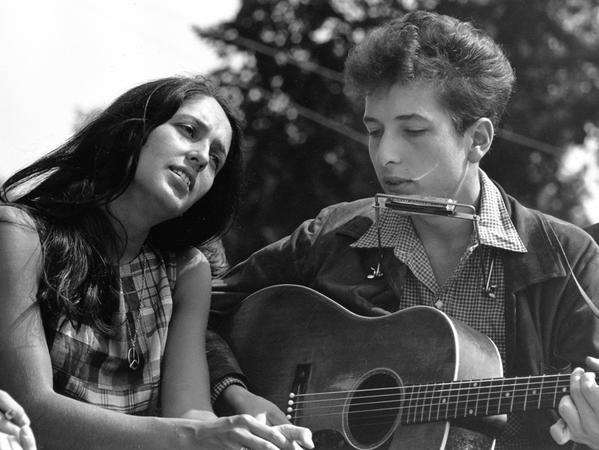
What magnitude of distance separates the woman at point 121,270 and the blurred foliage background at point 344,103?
2659 millimetres

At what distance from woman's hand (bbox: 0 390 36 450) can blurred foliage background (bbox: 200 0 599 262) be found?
3384mm

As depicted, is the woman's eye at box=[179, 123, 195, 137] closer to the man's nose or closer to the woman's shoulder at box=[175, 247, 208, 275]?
the woman's shoulder at box=[175, 247, 208, 275]

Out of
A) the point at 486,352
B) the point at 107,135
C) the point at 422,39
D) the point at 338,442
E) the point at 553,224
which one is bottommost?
the point at 338,442

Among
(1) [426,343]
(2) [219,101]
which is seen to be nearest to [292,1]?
(2) [219,101]

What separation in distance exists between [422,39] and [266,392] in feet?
3.14

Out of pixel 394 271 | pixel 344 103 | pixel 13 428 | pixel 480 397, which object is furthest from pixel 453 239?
pixel 344 103

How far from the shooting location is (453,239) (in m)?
2.44

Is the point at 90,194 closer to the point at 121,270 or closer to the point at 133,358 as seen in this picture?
the point at 121,270

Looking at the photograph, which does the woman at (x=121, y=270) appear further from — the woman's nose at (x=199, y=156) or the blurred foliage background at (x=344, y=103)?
the blurred foliage background at (x=344, y=103)

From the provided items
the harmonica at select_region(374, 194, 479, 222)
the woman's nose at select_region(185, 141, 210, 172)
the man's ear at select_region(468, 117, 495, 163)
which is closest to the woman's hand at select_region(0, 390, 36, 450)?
the woman's nose at select_region(185, 141, 210, 172)

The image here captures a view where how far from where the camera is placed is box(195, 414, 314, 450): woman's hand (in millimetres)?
1884

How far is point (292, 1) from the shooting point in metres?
5.54

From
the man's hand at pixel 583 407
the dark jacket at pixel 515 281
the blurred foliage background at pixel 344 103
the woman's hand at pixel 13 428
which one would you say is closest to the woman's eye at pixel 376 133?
the dark jacket at pixel 515 281

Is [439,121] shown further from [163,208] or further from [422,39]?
[163,208]
